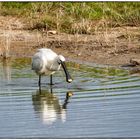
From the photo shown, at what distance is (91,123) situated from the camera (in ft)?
32.5

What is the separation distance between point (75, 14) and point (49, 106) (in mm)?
8888

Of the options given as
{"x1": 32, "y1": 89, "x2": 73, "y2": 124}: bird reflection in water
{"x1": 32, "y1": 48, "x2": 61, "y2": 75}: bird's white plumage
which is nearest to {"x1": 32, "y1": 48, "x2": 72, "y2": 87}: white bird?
{"x1": 32, "y1": 48, "x2": 61, "y2": 75}: bird's white plumage

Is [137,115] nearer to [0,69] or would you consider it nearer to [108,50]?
[0,69]

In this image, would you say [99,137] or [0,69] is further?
[0,69]

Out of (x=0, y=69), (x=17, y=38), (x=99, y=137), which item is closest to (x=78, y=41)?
(x=17, y=38)

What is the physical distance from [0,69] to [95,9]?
572 cm

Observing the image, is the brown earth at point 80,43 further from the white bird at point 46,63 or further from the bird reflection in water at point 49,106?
the bird reflection in water at point 49,106

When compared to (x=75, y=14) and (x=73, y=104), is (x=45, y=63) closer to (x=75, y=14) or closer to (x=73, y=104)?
(x=73, y=104)

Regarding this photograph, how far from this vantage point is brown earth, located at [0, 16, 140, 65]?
16844mm

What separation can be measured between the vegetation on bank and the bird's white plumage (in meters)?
4.80

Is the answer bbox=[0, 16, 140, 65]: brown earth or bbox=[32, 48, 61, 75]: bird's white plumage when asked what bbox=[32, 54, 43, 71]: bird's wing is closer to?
bbox=[32, 48, 61, 75]: bird's white plumage

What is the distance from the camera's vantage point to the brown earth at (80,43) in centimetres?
1684

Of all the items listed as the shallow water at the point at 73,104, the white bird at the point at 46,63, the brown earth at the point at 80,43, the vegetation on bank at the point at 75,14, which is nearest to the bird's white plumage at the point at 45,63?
the white bird at the point at 46,63

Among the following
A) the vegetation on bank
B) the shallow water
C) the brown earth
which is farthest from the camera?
the vegetation on bank
